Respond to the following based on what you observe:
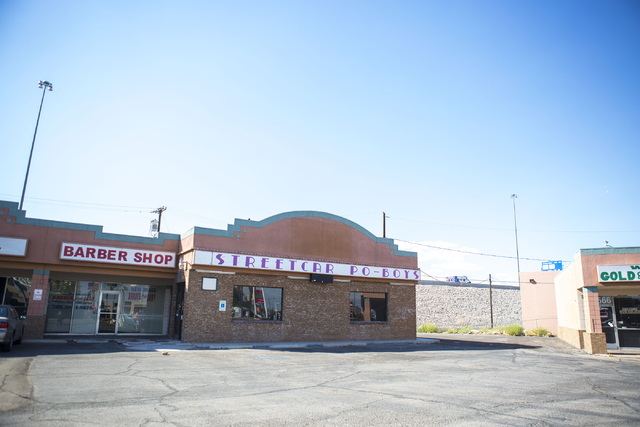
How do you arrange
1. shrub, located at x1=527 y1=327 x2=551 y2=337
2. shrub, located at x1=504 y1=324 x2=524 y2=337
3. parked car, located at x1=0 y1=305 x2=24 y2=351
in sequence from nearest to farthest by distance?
parked car, located at x1=0 y1=305 x2=24 y2=351 → shrub, located at x1=527 y1=327 x2=551 y2=337 → shrub, located at x1=504 y1=324 x2=524 y2=337

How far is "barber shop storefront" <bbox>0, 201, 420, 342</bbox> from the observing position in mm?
20531

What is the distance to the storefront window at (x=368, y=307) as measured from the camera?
2517 cm

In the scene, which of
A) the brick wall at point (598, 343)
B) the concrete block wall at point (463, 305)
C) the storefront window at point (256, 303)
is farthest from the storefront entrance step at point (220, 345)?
the concrete block wall at point (463, 305)

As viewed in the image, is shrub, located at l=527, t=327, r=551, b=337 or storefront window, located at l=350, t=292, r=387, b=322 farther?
shrub, located at l=527, t=327, r=551, b=337

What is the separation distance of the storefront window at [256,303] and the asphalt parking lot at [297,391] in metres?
6.13

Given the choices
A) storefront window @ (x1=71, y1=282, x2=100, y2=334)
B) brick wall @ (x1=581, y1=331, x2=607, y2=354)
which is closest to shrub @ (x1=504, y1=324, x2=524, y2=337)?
brick wall @ (x1=581, y1=331, x2=607, y2=354)

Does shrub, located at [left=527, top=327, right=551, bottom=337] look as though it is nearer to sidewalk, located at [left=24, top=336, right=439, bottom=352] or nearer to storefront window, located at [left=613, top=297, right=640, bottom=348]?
storefront window, located at [left=613, top=297, right=640, bottom=348]

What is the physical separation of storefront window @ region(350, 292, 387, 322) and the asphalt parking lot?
911 centimetres

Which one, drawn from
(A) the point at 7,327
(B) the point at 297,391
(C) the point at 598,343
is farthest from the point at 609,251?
(A) the point at 7,327

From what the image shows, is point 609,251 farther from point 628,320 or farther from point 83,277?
point 83,277

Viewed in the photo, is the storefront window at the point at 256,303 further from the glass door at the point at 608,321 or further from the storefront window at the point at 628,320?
the storefront window at the point at 628,320

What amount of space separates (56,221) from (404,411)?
1957 centimetres

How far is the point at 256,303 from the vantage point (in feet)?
73.8

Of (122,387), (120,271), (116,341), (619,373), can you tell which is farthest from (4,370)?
(619,373)
